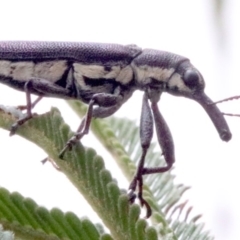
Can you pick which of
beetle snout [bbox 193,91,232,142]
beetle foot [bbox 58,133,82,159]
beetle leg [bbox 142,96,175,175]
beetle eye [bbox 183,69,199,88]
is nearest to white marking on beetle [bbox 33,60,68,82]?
beetle leg [bbox 142,96,175,175]

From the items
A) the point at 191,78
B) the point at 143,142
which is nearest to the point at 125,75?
the point at 191,78

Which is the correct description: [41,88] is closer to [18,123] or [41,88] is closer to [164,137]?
[164,137]

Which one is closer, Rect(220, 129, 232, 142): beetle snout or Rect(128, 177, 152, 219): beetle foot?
Rect(128, 177, 152, 219): beetle foot

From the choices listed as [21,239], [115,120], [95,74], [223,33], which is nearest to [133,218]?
[21,239]

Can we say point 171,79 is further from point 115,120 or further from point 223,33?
point 223,33

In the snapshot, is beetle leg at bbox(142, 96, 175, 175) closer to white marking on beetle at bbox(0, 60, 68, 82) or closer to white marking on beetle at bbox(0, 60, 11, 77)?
white marking on beetle at bbox(0, 60, 68, 82)

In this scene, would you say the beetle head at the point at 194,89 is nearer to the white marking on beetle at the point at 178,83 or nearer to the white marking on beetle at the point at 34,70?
the white marking on beetle at the point at 178,83
